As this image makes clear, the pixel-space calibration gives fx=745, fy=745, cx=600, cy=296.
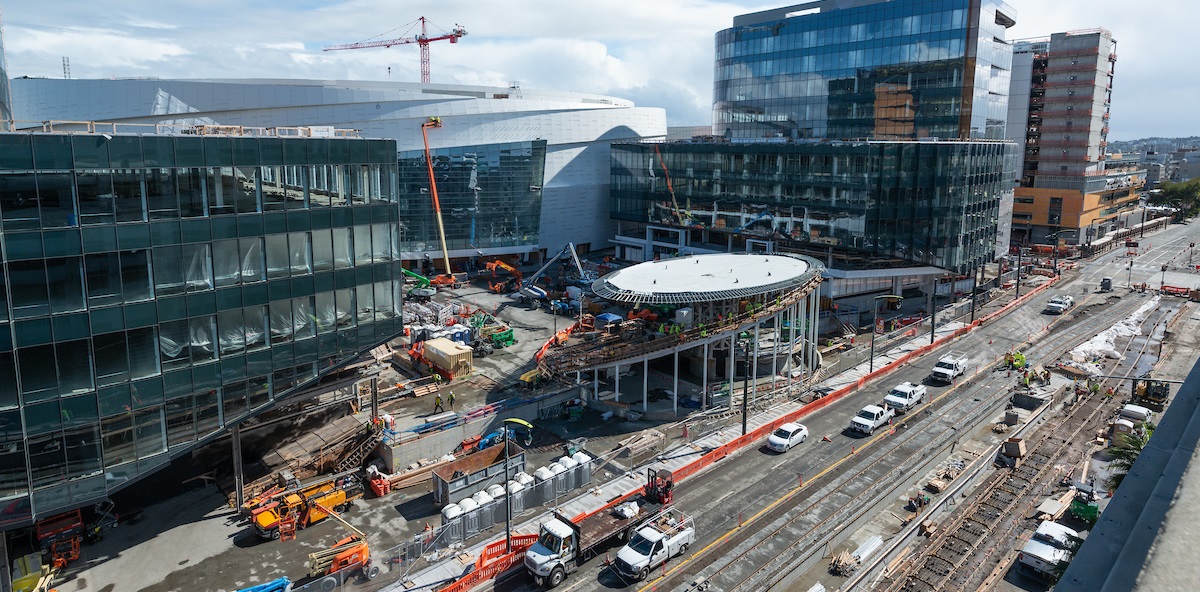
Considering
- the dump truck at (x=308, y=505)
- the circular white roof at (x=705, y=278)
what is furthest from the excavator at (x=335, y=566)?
the circular white roof at (x=705, y=278)

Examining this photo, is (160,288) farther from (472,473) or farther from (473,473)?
(472,473)

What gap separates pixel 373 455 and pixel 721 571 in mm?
22488

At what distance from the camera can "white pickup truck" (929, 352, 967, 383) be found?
57.2 meters

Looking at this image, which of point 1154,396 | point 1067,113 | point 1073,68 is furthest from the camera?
point 1067,113

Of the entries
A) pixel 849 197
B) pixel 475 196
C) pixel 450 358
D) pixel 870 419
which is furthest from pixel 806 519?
pixel 475 196

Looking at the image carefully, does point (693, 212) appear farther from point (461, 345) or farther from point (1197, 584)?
point (1197, 584)

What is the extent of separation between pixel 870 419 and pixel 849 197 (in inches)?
1524

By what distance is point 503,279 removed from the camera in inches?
3716

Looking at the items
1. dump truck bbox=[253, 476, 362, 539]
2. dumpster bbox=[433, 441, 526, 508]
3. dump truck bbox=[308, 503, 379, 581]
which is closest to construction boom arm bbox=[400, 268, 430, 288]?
dumpster bbox=[433, 441, 526, 508]

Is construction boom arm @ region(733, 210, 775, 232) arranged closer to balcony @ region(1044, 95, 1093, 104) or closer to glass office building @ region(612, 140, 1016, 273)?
glass office building @ region(612, 140, 1016, 273)

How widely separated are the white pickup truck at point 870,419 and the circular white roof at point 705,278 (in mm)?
10011

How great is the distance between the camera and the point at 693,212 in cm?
9606

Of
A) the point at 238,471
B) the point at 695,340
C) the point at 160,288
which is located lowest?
the point at 238,471

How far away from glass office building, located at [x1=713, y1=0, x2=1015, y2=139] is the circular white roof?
120ft
